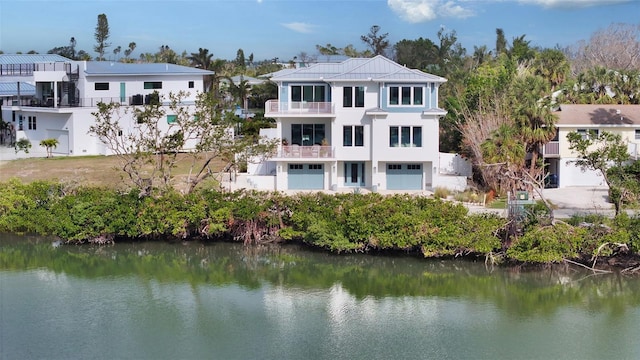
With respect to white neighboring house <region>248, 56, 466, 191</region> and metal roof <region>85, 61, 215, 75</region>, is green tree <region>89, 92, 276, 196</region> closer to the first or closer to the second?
white neighboring house <region>248, 56, 466, 191</region>

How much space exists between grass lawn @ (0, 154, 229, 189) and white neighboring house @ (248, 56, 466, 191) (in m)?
6.16

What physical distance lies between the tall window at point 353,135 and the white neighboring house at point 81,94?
15.9 meters

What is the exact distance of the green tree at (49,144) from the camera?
51537 millimetres

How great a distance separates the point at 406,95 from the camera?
138ft

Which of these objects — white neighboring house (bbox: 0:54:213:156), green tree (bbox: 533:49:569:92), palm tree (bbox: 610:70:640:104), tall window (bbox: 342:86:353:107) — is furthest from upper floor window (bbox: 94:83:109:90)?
palm tree (bbox: 610:70:640:104)

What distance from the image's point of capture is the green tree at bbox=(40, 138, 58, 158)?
169 ft

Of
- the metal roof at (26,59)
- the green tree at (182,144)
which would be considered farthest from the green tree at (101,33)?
the green tree at (182,144)

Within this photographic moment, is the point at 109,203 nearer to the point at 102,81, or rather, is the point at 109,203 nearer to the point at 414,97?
the point at 414,97

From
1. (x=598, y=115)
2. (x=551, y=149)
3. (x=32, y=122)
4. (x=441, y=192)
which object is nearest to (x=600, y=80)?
(x=598, y=115)

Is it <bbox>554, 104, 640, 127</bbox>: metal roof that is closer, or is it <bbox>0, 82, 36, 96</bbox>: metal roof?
<bbox>554, 104, 640, 127</bbox>: metal roof

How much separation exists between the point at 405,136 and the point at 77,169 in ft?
60.5

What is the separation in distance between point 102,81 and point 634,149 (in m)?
33.7

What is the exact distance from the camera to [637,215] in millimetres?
31297

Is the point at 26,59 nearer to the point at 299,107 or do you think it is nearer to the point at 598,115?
the point at 299,107
